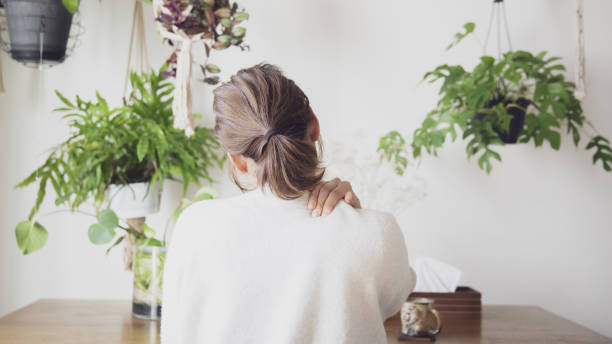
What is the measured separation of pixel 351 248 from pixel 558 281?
1.60 m

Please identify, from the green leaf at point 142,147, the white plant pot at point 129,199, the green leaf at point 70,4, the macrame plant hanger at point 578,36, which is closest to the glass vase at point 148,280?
the white plant pot at point 129,199

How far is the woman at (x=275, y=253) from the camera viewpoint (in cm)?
81

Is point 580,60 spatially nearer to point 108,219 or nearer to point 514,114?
point 514,114

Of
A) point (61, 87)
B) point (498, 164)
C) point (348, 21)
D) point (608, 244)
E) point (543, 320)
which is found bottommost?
point (543, 320)

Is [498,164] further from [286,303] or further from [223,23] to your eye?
[286,303]

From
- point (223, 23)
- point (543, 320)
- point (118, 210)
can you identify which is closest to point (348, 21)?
point (223, 23)

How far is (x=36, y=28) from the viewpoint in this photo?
5.65 feet

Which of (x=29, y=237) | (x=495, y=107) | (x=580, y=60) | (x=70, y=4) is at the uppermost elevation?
(x=70, y=4)

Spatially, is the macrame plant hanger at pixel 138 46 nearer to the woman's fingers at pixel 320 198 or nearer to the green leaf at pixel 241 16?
the green leaf at pixel 241 16

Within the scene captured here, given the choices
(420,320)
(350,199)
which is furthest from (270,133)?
(420,320)

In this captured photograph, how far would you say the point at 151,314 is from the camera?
5.25 feet

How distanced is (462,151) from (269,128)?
140 centimetres

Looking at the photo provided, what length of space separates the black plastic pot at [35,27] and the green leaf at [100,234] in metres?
0.63

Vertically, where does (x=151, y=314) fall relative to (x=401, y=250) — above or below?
below
